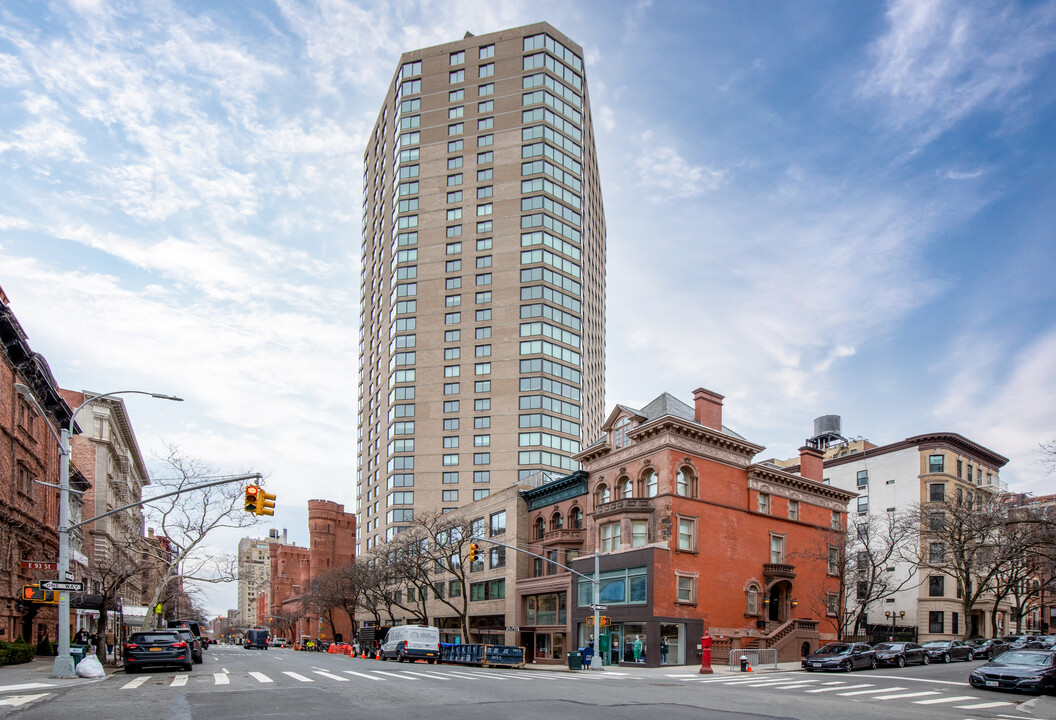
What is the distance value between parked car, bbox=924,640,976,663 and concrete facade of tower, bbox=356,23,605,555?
1962 inches

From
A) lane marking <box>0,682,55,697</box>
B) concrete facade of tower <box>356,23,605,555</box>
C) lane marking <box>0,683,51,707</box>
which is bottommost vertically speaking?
lane marking <box>0,682,55,697</box>

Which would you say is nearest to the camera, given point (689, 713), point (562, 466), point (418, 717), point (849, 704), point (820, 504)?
point (418, 717)

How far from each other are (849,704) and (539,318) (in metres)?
77.7

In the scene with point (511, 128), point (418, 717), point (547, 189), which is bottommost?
point (418, 717)

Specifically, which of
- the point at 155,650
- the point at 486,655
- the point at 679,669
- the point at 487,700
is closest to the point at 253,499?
the point at 487,700

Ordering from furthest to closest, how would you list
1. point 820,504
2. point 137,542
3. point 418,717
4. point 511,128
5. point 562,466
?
point 511,128
point 562,466
point 820,504
point 137,542
point 418,717

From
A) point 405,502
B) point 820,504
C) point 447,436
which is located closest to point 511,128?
point 447,436

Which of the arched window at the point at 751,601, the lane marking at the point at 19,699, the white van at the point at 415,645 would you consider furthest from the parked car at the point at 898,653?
the lane marking at the point at 19,699

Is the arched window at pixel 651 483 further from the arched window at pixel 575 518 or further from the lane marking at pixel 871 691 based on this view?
the lane marking at pixel 871 691

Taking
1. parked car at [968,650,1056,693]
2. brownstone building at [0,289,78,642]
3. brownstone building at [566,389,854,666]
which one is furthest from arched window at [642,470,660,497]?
brownstone building at [0,289,78,642]

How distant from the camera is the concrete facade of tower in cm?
9531

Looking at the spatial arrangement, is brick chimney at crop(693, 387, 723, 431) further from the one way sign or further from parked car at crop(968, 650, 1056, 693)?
the one way sign

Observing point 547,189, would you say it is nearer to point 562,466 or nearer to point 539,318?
point 539,318

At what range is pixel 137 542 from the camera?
154 feet
